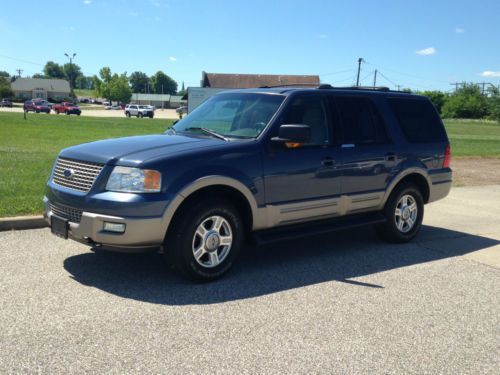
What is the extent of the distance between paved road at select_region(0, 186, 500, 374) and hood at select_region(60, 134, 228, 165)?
1.17m

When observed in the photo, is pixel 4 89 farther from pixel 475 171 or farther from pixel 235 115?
pixel 235 115

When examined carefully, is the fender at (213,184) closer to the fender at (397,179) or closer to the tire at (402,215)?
the fender at (397,179)

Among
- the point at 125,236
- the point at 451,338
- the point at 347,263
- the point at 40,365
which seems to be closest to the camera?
the point at 40,365

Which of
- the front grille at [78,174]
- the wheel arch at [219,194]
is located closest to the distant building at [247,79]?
the wheel arch at [219,194]

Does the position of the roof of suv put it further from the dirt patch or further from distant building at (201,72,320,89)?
distant building at (201,72,320,89)

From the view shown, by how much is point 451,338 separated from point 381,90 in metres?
3.83

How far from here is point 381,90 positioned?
22.6 feet

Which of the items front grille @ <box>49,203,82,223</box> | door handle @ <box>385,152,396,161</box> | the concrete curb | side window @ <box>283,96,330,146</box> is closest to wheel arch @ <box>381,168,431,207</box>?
door handle @ <box>385,152,396,161</box>

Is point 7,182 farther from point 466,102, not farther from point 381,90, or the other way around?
point 466,102

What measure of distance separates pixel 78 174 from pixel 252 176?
1.66 m

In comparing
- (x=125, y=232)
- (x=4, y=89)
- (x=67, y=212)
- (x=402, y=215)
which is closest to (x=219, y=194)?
(x=125, y=232)

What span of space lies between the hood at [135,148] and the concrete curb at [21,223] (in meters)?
1.88

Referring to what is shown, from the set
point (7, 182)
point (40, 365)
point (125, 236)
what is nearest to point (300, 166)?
point (125, 236)

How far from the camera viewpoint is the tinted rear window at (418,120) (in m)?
6.78
